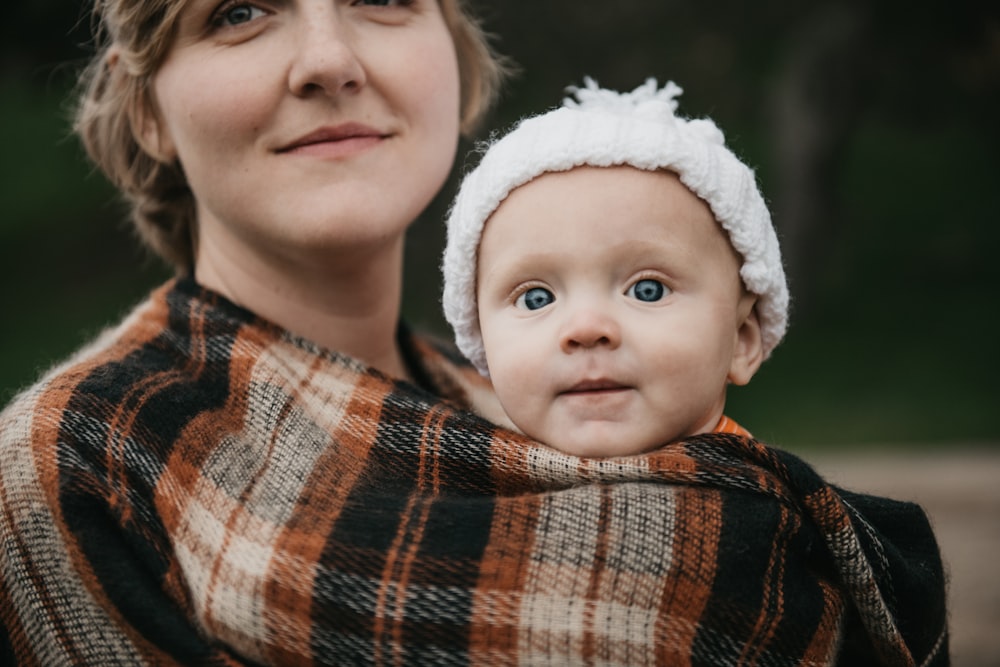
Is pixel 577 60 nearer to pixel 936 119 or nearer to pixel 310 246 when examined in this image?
pixel 936 119

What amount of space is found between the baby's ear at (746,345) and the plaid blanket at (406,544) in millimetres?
204

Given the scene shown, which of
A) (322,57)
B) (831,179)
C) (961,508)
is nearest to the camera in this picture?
(322,57)

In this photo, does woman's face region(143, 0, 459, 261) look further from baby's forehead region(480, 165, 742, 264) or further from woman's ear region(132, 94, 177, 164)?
baby's forehead region(480, 165, 742, 264)

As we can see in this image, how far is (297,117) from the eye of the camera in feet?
7.03

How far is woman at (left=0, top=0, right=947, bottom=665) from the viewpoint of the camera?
1666 millimetres

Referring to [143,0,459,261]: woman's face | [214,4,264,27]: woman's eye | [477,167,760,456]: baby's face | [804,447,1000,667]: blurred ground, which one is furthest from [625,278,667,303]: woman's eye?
[804,447,1000,667]: blurred ground

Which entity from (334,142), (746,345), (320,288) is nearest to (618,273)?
(746,345)

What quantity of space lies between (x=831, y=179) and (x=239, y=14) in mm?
7576

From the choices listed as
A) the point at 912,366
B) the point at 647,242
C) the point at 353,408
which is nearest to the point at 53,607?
the point at 353,408

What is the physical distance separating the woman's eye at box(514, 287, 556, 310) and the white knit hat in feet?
0.49

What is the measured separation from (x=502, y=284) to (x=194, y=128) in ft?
2.27

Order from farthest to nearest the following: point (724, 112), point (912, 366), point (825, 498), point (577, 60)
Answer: point (724, 112), point (577, 60), point (912, 366), point (825, 498)

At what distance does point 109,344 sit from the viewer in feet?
7.14

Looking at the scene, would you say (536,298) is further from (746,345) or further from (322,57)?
(322,57)
